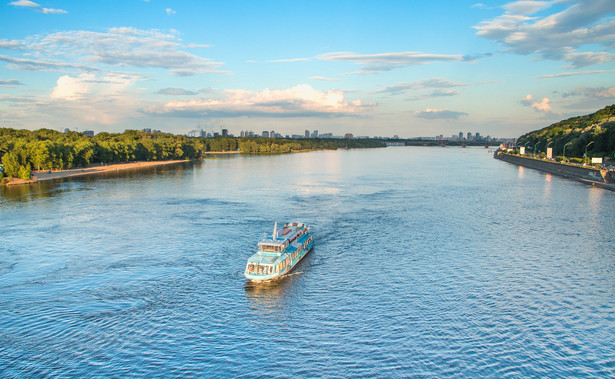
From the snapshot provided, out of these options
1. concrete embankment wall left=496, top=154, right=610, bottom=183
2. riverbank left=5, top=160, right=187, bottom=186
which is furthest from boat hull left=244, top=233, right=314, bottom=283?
concrete embankment wall left=496, top=154, right=610, bottom=183

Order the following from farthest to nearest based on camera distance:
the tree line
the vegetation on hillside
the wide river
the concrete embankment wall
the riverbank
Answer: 1. the vegetation on hillside
2. the tree line
3. the concrete embankment wall
4. the riverbank
5. the wide river


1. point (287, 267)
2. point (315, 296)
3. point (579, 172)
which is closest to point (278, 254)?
point (287, 267)

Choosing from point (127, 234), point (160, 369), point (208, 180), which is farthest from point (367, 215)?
point (208, 180)

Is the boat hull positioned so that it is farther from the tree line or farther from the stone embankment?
the tree line

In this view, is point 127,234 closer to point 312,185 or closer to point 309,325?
point 309,325

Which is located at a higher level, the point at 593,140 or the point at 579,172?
the point at 593,140

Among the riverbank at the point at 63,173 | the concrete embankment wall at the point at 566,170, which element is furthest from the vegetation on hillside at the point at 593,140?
the riverbank at the point at 63,173

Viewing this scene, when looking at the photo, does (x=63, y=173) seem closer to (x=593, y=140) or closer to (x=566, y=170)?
(x=566, y=170)
